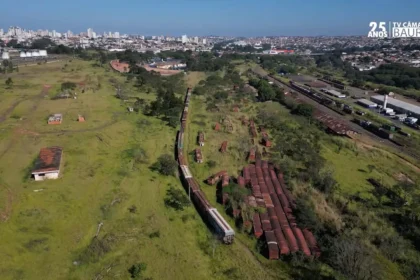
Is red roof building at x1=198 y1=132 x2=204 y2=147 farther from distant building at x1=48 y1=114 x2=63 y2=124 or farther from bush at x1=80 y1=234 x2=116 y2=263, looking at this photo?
bush at x1=80 y1=234 x2=116 y2=263

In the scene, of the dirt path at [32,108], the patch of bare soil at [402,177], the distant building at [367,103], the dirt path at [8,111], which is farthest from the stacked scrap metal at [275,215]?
the distant building at [367,103]

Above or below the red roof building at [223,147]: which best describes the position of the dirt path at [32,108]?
above

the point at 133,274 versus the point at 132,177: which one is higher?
the point at 132,177

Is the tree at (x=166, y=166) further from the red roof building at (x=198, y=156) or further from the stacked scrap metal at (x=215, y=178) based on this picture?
the red roof building at (x=198, y=156)

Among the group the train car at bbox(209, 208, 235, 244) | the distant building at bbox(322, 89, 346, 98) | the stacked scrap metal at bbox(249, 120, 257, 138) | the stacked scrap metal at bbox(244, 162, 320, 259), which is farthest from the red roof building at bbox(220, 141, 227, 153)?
the distant building at bbox(322, 89, 346, 98)

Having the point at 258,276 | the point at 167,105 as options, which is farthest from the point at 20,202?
the point at 167,105

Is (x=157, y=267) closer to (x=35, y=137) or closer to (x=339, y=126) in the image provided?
(x=35, y=137)
